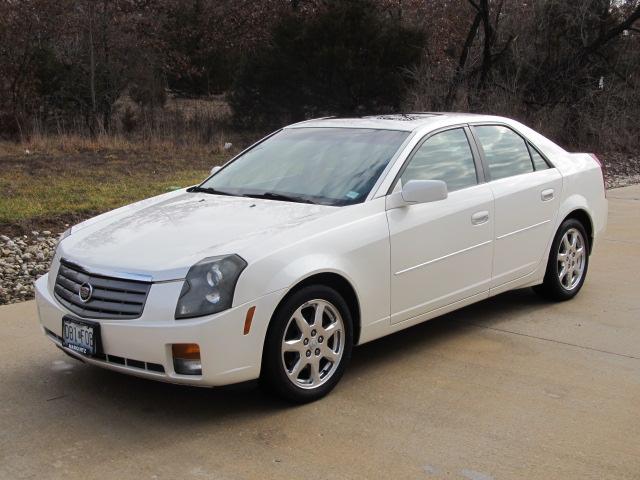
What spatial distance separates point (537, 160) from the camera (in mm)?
6152

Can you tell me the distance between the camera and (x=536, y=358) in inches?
203

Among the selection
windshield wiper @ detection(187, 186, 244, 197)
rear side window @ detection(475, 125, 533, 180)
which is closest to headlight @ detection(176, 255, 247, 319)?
windshield wiper @ detection(187, 186, 244, 197)

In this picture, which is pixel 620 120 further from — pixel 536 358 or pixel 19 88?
pixel 536 358

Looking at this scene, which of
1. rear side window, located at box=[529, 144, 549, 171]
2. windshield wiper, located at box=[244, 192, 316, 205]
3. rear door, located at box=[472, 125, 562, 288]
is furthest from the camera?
rear side window, located at box=[529, 144, 549, 171]

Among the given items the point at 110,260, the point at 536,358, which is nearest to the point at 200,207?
the point at 110,260

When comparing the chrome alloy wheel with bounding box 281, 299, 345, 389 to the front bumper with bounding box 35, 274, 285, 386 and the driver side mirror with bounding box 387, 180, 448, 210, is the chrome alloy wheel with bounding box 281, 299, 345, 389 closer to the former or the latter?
the front bumper with bounding box 35, 274, 285, 386

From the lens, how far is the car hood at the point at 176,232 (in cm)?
413

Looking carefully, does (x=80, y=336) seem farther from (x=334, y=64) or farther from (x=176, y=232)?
(x=334, y=64)

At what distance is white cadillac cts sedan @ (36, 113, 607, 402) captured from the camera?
158 inches

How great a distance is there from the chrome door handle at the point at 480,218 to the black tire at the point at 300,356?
1290 mm

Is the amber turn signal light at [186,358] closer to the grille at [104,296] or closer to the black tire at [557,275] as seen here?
the grille at [104,296]

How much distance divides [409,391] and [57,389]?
2.03 m

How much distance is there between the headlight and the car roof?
1908 millimetres

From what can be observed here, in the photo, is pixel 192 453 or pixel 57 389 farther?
pixel 57 389
